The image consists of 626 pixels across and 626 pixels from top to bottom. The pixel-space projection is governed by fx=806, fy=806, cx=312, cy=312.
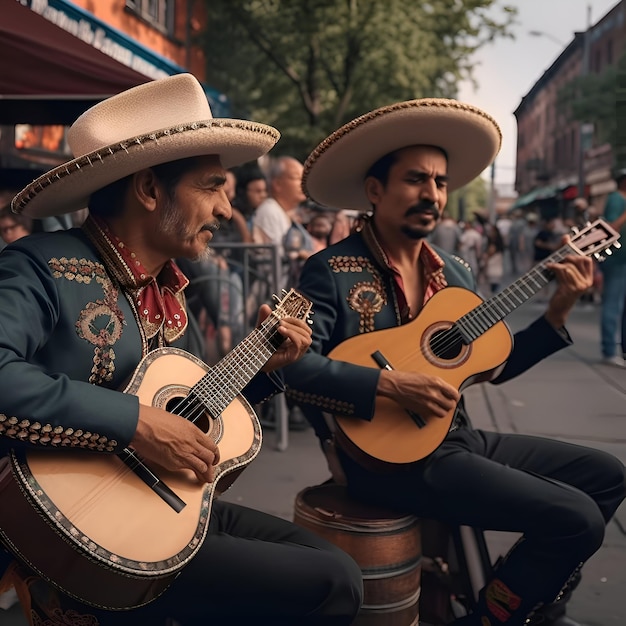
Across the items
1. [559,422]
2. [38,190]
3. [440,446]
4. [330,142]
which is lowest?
[559,422]

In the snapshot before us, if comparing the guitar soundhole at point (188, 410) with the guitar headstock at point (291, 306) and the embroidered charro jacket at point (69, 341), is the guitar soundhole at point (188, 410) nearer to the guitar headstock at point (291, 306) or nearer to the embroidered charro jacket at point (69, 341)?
the embroidered charro jacket at point (69, 341)

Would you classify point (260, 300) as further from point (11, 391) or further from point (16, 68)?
point (11, 391)

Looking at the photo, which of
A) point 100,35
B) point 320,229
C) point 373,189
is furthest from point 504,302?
point 100,35

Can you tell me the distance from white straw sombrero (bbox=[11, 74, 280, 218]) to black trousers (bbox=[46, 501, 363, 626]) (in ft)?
3.25

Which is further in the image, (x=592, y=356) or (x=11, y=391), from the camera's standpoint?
(x=592, y=356)

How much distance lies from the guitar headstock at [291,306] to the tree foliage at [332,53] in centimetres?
1474

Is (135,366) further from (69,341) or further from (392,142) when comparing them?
(392,142)

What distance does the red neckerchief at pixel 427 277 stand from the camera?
2973mm

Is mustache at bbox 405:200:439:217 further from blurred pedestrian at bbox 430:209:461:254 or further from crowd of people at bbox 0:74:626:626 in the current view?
blurred pedestrian at bbox 430:209:461:254

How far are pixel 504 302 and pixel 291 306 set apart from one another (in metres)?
0.89

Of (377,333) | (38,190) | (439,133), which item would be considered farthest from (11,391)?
(439,133)

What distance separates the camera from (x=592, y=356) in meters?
9.34

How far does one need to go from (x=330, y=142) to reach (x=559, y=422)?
4.04 metres

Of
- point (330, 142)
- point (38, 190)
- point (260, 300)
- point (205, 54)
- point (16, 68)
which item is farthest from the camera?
point (205, 54)
